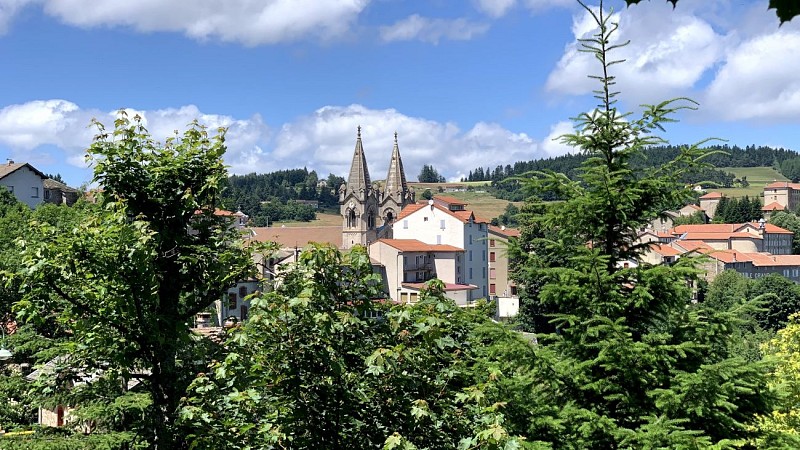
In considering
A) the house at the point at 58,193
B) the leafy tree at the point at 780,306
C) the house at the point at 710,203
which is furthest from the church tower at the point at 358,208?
the house at the point at 710,203

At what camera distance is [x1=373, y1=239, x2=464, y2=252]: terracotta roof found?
64875 millimetres

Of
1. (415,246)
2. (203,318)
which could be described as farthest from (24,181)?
(203,318)

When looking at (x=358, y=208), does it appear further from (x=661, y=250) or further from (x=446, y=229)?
(x=661, y=250)

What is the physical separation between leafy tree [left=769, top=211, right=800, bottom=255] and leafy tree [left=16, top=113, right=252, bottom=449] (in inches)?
5547

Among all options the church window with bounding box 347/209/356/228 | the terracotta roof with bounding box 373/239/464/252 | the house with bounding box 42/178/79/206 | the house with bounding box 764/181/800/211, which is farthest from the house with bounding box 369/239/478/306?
the house with bounding box 764/181/800/211

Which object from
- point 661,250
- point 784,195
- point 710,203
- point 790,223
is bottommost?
point 661,250

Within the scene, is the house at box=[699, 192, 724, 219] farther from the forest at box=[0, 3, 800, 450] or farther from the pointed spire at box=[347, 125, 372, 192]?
the forest at box=[0, 3, 800, 450]

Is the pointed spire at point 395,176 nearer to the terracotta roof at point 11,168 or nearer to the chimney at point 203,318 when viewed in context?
the terracotta roof at point 11,168

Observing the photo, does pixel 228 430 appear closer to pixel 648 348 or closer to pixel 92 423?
pixel 92 423

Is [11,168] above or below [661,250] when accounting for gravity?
above

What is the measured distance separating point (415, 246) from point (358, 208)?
14657mm

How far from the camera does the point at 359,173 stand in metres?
81.9

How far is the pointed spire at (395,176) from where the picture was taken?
8575cm

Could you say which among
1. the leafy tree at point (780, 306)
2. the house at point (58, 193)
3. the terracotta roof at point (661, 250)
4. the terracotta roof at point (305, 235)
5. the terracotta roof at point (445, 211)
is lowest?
the leafy tree at point (780, 306)
